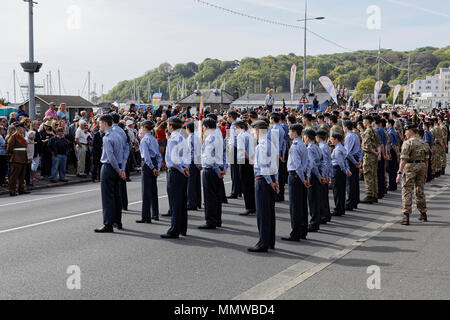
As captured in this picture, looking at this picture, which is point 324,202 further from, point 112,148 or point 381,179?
point 381,179

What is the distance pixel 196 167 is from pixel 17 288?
5990 mm

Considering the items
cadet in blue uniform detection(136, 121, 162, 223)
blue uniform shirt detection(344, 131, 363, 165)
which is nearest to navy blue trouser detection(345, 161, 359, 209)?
blue uniform shirt detection(344, 131, 363, 165)

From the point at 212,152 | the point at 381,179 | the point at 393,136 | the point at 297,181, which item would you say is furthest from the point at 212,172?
the point at 393,136

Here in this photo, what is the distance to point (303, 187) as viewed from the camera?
30.3 ft

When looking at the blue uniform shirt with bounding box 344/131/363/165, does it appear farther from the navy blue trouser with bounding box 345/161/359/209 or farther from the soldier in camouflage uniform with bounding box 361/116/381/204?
the soldier in camouflage uniform with bounding box 361/116/381/204

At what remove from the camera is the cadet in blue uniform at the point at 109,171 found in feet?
32.1

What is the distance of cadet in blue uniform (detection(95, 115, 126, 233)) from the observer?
9781 millimetres

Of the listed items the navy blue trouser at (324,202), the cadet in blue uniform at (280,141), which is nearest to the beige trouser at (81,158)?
the cadet in blue uniform at (280,141)

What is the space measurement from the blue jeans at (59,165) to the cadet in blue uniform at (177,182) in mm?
9627

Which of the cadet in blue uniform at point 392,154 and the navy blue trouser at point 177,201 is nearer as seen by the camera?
the navy blue trouser at point 177,201

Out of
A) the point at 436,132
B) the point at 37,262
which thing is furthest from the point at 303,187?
the point at 436,132

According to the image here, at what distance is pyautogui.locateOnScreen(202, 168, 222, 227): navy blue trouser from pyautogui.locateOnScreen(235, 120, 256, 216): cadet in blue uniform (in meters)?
1.28

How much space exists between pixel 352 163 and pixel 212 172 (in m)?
3.95

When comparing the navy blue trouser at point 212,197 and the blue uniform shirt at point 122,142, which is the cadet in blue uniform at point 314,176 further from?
the blue uniform shirt at point 122,142
